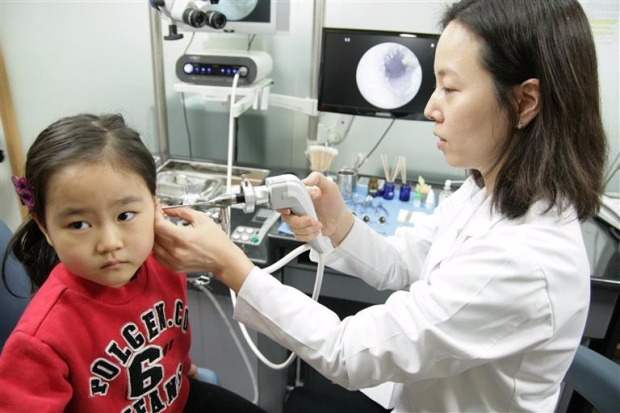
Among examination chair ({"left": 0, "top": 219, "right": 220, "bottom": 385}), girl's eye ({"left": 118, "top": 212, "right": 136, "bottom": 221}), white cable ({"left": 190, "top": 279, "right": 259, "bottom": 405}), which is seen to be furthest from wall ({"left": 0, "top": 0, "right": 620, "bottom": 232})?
girl's eye ({"left": 118, "top": 212, "right": 136, "bottom": 221})

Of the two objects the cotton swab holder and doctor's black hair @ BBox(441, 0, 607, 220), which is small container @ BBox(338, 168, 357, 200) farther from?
doctor's black hair @ BBox(441, 0, 607, 220)

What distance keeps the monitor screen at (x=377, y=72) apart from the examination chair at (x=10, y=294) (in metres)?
1.10

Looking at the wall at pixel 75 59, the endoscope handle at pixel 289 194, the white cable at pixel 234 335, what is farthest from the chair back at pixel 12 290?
the wall at pixel 75 59

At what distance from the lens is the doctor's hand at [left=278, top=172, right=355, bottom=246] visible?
1.02m

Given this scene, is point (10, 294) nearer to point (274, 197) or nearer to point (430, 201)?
point (274, 197)

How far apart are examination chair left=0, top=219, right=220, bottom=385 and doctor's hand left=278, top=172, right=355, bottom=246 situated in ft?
2.04

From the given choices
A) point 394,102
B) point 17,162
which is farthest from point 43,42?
point 394,102

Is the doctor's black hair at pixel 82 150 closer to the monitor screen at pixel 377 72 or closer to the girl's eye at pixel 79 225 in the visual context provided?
the girl's eye at pixel 79 225

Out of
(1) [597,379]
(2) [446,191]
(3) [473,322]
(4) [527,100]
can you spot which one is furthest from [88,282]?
(2) [446,191]

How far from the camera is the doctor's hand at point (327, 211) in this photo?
1.02 m

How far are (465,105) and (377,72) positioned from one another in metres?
0.87

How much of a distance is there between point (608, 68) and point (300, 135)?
4.07ft

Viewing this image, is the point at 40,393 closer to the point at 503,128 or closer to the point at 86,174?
the point at 86,174

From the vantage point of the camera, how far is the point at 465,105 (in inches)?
31.9
